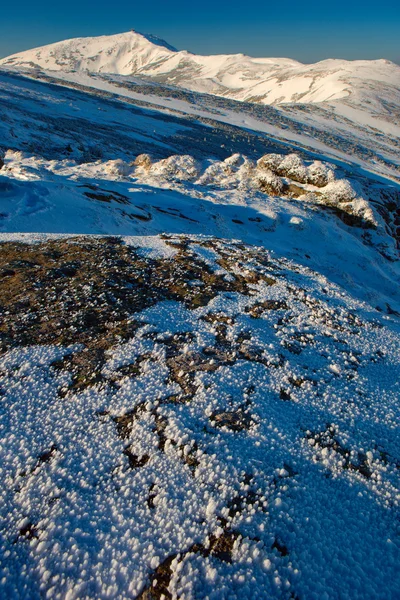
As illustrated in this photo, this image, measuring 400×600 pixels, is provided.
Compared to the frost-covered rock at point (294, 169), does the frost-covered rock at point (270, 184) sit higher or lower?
lower

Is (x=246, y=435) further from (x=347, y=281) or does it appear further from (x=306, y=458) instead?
(x=347, y=281)

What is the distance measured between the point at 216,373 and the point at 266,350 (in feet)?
6.26

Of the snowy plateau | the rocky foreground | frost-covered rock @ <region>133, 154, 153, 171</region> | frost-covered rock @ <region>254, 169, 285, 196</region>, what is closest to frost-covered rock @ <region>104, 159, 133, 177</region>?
frost-covered rock @ <region>133, 154, 153, 171</region>

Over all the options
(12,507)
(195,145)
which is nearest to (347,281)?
(12,507)

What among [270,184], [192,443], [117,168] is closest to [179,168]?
[117,168]

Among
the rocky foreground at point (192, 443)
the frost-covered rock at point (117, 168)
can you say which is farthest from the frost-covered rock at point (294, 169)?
the rocky foreground at point (192, 443)

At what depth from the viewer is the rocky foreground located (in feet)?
16.2

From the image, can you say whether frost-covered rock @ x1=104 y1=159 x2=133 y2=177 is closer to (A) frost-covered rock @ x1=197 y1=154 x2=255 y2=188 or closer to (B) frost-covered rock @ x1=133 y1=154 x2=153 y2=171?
(B) frost-covered rock @ x1=133 y1=154 x2=153 y2=171

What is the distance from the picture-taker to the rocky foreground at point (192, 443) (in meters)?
4.94

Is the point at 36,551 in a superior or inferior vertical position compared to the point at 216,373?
inferior

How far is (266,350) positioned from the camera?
976 cm

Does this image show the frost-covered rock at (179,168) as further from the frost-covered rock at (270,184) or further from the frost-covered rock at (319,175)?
the frost-covered rock at (319,175)

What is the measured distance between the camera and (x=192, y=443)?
22.2 ft

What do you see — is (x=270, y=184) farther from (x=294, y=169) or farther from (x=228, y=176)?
(x=228, y=176)
